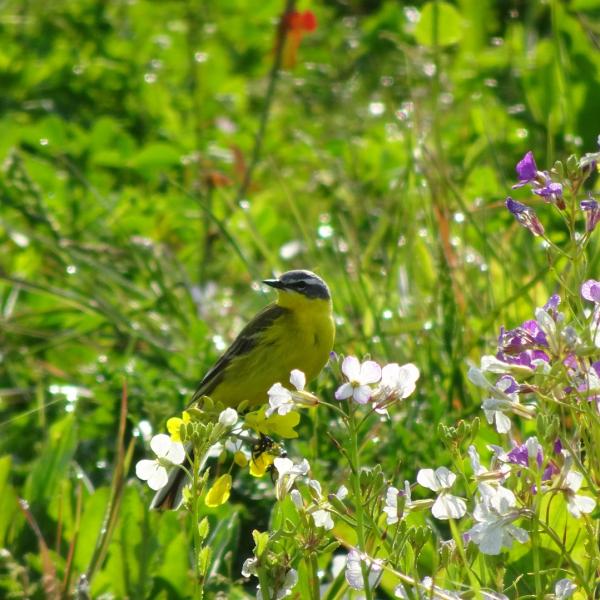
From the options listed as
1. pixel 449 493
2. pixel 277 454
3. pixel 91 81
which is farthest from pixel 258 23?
pixel 449 493

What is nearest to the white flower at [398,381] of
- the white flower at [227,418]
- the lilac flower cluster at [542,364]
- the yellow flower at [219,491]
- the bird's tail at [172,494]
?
the lilac flower cluster at [542,364]

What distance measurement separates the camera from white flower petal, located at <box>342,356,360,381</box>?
1685mm

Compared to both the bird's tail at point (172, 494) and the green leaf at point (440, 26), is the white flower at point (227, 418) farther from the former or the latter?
the green leaf at point (440, 26)

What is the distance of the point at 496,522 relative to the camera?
156 centimetres

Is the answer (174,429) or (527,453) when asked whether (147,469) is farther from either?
(527,453)

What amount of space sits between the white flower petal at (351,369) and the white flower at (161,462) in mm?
252

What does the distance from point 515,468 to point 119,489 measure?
124 centimetres

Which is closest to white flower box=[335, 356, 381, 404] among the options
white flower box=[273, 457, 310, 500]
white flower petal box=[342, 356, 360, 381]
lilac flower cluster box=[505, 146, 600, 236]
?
white flower petal box=[342, 356, 360, 381]

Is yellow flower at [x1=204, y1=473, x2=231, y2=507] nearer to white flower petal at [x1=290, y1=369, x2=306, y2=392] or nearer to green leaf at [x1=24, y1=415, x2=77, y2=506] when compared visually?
white flower petal at [x1=290, y1=369, x2=306, y2=392]

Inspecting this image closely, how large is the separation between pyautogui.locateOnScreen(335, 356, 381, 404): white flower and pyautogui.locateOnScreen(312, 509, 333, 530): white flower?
0.16 m

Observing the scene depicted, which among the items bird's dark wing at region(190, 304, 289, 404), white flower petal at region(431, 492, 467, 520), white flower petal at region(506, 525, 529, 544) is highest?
white flower petal at region(506, 525, 529, 544)

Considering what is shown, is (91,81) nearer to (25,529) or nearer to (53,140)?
(53,140)

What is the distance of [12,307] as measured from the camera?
446cm

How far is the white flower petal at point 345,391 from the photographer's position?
5.41 feet
